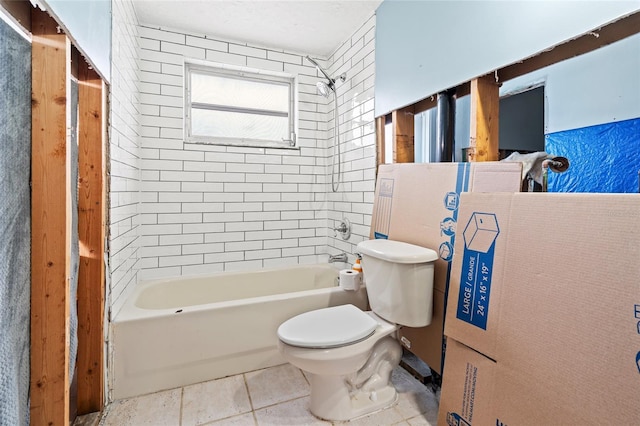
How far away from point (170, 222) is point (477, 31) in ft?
7.86

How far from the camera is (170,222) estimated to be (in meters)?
2.52

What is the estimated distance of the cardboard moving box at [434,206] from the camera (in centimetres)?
143

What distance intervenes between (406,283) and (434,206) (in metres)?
0.45

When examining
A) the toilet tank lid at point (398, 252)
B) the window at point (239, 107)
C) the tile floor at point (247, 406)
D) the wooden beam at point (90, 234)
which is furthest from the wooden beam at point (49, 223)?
the window at point (239, 107)

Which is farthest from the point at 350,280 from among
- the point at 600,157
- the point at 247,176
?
the point at 600,157

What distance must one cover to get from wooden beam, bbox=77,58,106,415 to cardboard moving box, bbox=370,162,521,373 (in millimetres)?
1581

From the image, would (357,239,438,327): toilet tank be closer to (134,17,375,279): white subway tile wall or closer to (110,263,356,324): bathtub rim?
(110,263,356,324): bathtub rim

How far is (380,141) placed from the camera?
2.25 metres

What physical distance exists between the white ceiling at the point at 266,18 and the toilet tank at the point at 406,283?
69.1 inches

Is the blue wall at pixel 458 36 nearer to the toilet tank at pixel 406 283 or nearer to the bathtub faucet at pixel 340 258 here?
the toilet tank at pixel 406 283

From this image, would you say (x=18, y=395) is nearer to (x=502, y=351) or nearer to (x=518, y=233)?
(x=502, y=351)

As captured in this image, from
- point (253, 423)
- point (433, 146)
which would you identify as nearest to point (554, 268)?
point (433, 146)

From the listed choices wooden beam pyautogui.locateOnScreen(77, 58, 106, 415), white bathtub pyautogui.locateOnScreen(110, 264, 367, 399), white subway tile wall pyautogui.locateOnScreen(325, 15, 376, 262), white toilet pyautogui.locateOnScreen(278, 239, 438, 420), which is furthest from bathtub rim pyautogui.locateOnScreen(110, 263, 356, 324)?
white subway tile wall pyautogui.locateOnScreen(325, 15, 376, 262)

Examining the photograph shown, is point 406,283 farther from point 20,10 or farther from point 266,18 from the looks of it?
point 266,18
